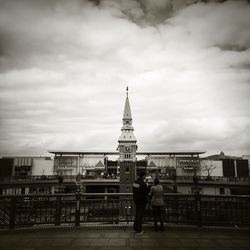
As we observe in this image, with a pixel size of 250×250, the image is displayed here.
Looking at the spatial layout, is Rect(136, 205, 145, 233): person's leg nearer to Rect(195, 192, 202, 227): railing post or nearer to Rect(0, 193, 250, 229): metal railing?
Rect(0, 193, 250, 229): metal railing

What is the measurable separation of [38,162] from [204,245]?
85.4m

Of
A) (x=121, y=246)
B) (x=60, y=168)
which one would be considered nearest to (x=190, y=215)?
(x=121, y=246)

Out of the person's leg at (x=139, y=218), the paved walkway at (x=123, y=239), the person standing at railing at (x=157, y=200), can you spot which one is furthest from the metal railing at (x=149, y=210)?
the person's leg at (x=139, y=218)

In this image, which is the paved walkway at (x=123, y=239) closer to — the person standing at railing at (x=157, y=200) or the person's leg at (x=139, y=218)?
the person's leg at (x=139, y=218)

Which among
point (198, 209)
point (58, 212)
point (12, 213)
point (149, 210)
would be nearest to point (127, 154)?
point (149, 210)

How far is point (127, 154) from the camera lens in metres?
71.2

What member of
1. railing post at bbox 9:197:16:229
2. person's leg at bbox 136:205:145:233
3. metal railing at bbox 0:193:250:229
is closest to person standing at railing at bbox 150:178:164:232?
person's leg at bbox 136:205:145:233

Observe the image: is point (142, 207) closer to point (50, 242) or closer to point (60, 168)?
point (50, 242)

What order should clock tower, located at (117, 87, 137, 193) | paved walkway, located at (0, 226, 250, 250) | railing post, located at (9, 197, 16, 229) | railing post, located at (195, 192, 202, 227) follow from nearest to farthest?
1. paved walkway, located at (0, 226, 250, 250)
2. railing post, located at (9, 197, 16, 229)
3. railing post, located at (195, 192, 202, 227)
4. clock tower, located at (117, 87, 137, 193)

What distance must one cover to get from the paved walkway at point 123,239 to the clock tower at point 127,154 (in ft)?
189

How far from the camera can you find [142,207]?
9.09 m

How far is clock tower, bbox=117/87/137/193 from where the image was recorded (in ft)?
220

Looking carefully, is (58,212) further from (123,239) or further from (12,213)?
(123,239)

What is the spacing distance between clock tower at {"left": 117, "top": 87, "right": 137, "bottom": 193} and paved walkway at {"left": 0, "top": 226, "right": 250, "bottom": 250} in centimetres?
5747
